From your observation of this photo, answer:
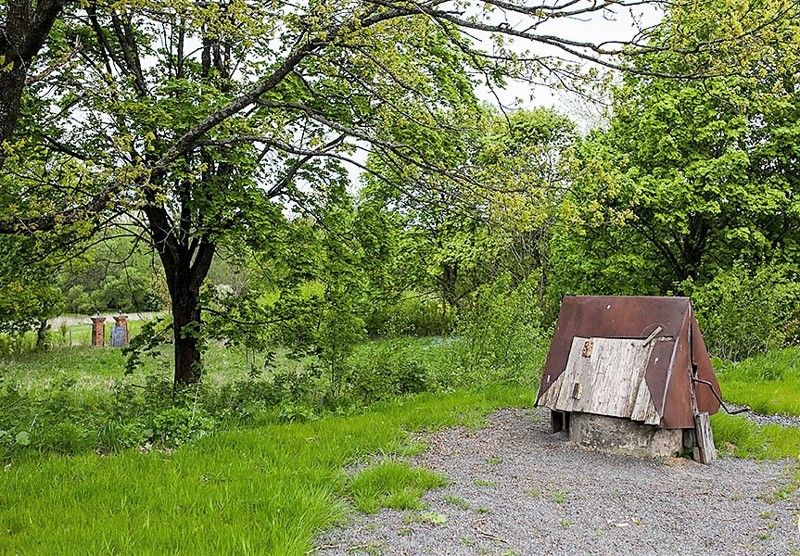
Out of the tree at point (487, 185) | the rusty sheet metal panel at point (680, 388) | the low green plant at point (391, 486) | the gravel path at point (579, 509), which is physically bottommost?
the gravel path at point (579, 509)

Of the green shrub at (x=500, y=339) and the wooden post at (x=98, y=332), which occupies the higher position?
the green shrub at (x=500, y=339)

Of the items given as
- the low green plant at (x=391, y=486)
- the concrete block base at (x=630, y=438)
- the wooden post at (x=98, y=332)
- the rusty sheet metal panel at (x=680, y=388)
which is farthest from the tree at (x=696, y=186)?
the wooden post at (x=98, y=332)

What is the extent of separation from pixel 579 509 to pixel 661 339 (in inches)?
84.7

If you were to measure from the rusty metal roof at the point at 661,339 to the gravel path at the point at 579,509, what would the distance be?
1.84 feet

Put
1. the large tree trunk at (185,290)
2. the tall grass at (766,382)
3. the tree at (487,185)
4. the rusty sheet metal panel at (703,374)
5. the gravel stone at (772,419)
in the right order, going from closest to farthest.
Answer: the rusty sheet metal panel at (703,374), the tree at (487,185), the gravel stone at (772,419), the tall grass at (766,382), the large tree trunk at (185,290)

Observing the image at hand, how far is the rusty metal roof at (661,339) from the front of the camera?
589 cm

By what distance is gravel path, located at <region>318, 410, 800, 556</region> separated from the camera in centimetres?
407

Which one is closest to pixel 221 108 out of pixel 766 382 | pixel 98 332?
pixel 766 382

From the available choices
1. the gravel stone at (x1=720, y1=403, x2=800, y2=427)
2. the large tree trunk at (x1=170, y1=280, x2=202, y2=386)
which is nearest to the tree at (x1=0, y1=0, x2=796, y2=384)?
the large tree trunk at (x1=170, y1=280, x2=202, y2=386)

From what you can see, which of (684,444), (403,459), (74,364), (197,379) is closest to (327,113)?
(197,379)

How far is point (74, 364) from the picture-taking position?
1811 centimetres

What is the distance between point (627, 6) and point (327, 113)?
4626 millimetres

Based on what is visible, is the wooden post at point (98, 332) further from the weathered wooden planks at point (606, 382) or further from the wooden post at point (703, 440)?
the wooden post at point (703, 440)

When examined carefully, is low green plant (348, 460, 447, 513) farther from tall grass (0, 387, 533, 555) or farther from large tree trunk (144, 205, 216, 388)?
large tree trunk (144, 205, 216, 388)
